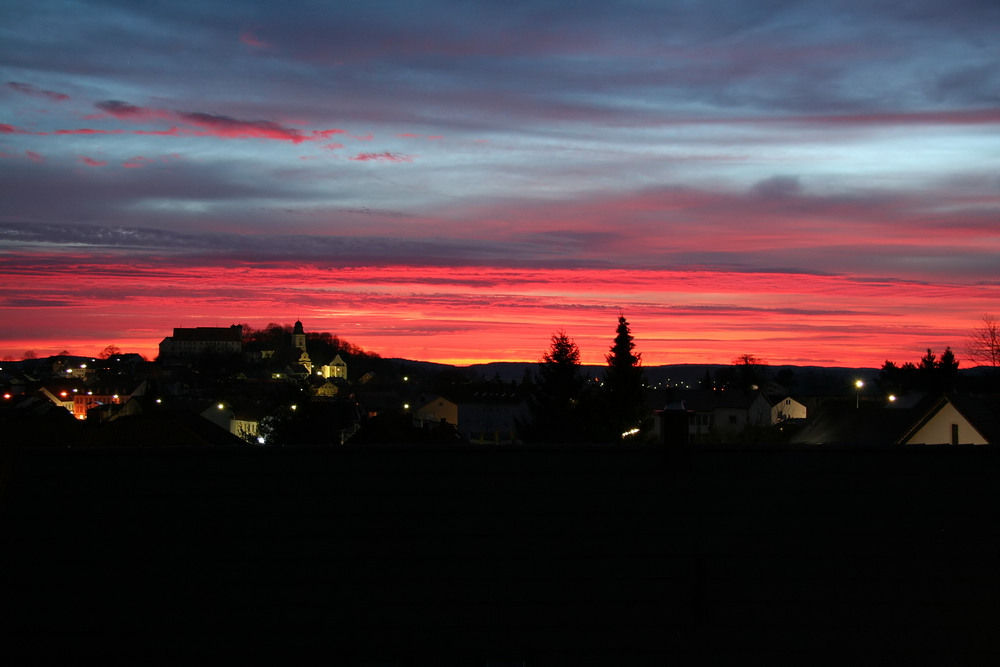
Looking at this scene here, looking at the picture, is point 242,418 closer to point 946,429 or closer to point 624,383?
point 624,383

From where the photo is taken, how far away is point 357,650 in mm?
7988

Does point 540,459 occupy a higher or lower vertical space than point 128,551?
higher

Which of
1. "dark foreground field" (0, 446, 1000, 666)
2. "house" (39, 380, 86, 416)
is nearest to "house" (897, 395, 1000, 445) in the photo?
"dark foreground field" (0, 446, 1000, 666)

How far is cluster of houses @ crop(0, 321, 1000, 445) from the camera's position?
22141 millimetres

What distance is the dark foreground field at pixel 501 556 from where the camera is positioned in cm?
808

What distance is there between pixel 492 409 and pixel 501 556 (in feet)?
236

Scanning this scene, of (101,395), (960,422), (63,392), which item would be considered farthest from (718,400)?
(63,392)

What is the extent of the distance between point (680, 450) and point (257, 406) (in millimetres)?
75294

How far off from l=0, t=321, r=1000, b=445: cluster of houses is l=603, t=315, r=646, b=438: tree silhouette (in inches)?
72.9

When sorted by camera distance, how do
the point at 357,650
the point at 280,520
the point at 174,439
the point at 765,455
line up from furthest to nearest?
the point at 174,439 → the point at 765,455 → the point at 280,520 → the point at 357,650

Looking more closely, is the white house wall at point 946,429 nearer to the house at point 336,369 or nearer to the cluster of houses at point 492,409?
the cluster of houses at point 492,409

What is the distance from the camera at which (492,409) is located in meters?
80.2

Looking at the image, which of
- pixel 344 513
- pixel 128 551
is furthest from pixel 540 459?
pixel 128 551

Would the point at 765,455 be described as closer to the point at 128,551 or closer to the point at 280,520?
the point at 280,520
